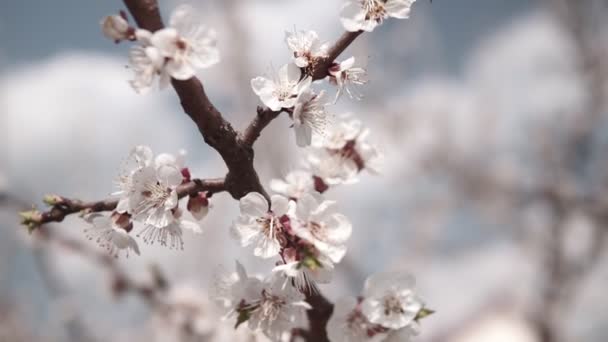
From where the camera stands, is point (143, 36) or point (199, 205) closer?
point (143, 36)

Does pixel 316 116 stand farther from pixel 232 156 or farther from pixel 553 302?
pixel 553 302

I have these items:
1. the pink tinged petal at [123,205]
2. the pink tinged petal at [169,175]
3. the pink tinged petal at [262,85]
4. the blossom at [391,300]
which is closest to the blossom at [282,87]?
the pink tinged petal at [262,85]

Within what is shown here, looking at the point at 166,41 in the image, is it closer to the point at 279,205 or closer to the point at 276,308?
the point at 279,205

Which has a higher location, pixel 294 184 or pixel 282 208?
pixel 294 184

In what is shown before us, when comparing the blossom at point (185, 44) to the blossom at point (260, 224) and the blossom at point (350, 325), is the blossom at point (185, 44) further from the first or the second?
the blossom at point (350, 325)

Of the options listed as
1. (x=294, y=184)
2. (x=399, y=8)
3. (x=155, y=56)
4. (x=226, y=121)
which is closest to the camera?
(x=155, y=56)

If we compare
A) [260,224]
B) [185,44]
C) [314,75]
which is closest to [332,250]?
[260,224]
